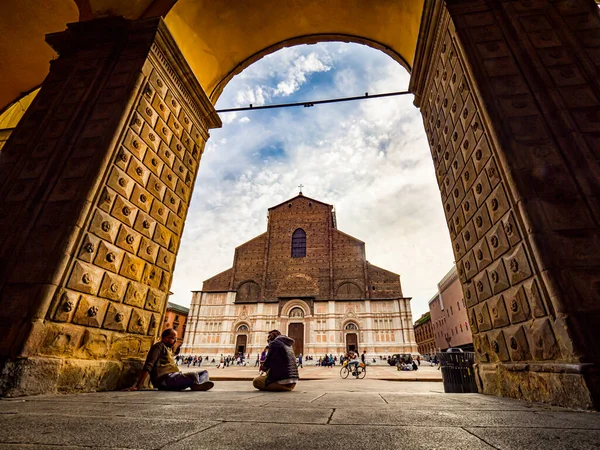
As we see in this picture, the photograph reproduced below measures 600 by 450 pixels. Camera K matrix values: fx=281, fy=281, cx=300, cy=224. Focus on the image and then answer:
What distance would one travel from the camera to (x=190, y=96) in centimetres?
560

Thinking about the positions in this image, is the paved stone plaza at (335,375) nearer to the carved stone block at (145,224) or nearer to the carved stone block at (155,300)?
the carved stone block at (155,300)

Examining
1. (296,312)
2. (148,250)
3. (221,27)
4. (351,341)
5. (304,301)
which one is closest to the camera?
(148,250)

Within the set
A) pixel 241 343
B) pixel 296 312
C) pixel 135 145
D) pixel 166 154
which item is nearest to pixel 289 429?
pixel 135 145

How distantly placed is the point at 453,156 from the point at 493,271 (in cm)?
185

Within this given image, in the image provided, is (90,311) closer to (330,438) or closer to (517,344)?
(330,438)

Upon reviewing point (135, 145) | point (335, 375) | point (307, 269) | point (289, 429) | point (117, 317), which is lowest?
point (335, 375)

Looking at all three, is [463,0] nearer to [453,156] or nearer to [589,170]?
[453,156]

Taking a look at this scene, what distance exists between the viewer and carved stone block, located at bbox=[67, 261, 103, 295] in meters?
3.08

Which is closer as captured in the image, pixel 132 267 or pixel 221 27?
pixel 132 267

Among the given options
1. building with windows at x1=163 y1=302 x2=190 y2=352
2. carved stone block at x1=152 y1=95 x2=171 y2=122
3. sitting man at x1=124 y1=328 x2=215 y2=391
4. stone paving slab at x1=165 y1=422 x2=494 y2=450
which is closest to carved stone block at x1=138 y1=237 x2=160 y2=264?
sitting man at x1=124 y1=328 x2=215 y2=391

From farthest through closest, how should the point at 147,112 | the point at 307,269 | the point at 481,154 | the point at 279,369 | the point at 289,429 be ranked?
the point at 307,269, the point at 147,112, the point at 279,369, the point at 481,154, the point at 289,429

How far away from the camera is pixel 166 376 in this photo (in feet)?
11.5

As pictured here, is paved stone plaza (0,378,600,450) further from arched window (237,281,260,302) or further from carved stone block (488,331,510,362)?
arched window (237,281,260,302)

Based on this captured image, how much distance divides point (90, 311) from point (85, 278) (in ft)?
1.28
